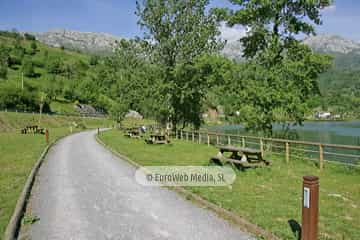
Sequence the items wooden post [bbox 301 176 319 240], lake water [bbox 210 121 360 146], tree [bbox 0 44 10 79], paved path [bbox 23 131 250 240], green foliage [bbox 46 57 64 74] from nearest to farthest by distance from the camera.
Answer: wooden post [bbox 301 176 319 240] < paved path [bbox 23 131 250 240] < lake water [bbox 210 121 360 146] < tree [bbox 0 44 10 79] < green foliage [bbox 46 57 64 74]

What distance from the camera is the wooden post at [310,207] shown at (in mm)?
4031

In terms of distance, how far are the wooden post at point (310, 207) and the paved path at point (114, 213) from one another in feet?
3.41

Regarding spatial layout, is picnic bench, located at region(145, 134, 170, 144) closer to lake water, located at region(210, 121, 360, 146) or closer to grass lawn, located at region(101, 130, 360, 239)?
lake water, located at region(210, 121, 360, 146)

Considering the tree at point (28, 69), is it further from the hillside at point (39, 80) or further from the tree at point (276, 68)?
the tree at point (276, 68)

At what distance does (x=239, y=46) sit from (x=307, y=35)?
4352 millimetres

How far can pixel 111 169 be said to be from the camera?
1109 cm

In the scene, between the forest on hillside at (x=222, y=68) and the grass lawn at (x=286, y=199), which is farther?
the forest on hillside at (x=222, y=68)

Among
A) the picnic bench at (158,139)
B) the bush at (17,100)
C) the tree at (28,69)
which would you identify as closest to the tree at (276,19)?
the picnic bench at (158,139)

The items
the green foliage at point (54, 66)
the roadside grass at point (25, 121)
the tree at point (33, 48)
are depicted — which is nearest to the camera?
the roadside grass at point (25, 121)

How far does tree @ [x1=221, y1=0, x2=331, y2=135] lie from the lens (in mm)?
17094

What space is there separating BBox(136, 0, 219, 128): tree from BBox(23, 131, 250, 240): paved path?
60.0ft

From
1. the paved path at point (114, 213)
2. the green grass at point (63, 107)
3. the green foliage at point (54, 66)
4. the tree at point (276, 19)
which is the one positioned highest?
the green foliage at point (54, 66)

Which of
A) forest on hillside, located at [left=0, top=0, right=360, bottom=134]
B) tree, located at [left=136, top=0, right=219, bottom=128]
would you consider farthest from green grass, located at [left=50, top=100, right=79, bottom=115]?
tree, located at [left=136, top=0, right=219, bottom=128]

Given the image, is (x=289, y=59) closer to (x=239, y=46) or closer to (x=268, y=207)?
(x=239, y=46)
